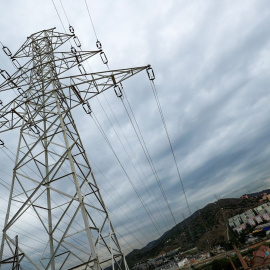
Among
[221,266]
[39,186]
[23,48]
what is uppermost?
[23,48]

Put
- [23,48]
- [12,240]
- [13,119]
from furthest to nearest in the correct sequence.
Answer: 1. [23,48]
2. [13,119]
3. [12,240]

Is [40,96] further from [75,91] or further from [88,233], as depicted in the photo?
[88,233]

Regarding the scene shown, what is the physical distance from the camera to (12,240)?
607cm

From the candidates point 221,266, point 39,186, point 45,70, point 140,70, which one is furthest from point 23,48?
point 221,266

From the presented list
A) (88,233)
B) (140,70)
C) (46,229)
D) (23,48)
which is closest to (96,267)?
(88,233)

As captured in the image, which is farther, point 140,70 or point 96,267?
point 140,70

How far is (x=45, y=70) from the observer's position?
37.0 feet

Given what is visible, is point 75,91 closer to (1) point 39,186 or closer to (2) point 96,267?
(1) point 39,186

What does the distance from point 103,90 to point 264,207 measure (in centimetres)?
13252

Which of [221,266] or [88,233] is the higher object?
[88,233]

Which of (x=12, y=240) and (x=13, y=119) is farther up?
(x=13, y=119)

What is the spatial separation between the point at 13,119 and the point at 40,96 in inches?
82.1

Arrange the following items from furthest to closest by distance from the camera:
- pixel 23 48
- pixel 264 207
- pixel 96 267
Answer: pixel 264 207, pixel 23 48, pixel 96 267

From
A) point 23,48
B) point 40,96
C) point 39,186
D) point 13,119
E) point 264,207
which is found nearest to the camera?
point 39,186
